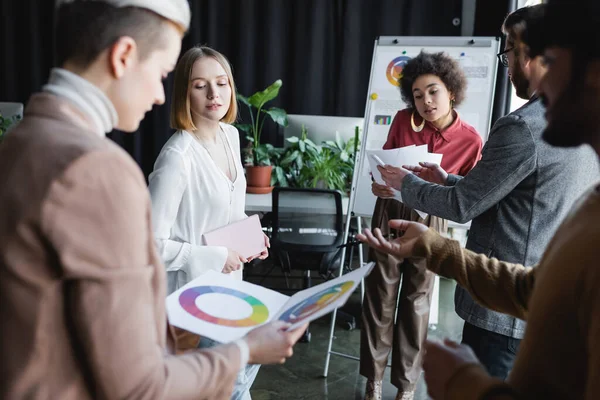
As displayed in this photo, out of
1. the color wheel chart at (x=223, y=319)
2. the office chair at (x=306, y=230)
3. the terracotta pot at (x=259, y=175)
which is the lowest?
the office chair at (x=306, y=230)

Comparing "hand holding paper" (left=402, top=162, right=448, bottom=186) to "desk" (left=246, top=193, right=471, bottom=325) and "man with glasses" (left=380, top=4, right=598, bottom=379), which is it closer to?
"man with glasses" (left=380, top=4, right=598, bottom=379)

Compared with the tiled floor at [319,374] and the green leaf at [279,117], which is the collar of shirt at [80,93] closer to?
the tiled floor at [319,374]

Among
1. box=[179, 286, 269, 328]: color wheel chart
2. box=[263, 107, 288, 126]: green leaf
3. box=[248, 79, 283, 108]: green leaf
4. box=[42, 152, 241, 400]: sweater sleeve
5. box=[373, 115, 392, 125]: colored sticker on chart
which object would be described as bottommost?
box=[179, 286, 269, 328]: color wheel chart

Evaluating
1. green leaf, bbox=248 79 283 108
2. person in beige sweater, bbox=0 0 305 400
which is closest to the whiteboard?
green leaf, bbox=248 79 283 108

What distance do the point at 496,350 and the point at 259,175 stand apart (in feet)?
8.40

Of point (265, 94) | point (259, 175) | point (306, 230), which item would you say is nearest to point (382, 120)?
point (306, 230)

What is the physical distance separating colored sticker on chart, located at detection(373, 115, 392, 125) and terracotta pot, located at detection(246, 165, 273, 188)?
100 centimetres

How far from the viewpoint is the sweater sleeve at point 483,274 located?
1.16 metres

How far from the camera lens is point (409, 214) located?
2.59 meters

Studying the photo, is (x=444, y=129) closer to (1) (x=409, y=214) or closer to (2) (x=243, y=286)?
(1) (x=409, y=214)

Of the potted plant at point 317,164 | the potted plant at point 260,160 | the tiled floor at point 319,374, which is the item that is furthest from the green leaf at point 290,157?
the tiled floor at point 319,374

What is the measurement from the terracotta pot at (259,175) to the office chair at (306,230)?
2.14 feet

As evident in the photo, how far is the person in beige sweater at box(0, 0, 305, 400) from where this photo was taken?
2.25ft

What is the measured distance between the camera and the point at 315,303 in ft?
3.34
